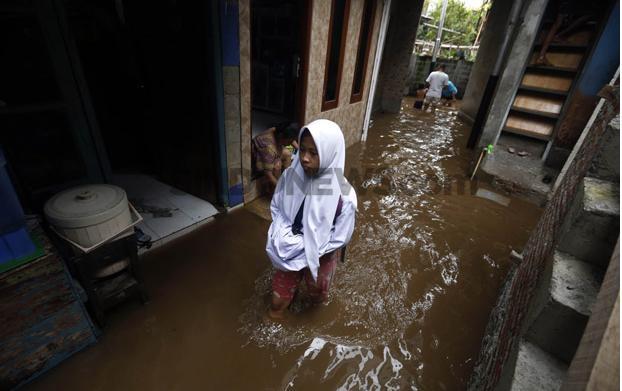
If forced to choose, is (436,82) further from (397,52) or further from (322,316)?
(322,316)

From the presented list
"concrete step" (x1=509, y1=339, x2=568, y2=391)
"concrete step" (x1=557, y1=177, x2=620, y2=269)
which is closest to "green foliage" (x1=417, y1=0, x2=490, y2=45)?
"concrete step" (x1=557, y1=177, x2=620, y2=269)

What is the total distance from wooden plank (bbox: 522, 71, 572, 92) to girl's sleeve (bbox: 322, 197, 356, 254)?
21.8ft

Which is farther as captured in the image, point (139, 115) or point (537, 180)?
point (537, 180)

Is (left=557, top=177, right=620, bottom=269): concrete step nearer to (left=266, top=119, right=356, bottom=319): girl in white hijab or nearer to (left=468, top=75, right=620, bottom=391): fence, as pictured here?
(left=468, top=75, right=620, bottom=391): fence

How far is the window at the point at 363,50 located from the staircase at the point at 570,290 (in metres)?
5.33

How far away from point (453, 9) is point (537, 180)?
20.5 m

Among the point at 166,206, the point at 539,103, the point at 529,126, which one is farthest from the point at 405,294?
the point at 539,103

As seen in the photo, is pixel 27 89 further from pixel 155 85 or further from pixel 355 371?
pixel 355 371

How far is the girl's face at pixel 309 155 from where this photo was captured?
204 cm

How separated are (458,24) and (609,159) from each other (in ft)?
78.3

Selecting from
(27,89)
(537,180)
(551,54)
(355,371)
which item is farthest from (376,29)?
(355,371)

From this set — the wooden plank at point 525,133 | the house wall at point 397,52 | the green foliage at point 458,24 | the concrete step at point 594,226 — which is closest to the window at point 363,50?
the wooden plank at point 525,133

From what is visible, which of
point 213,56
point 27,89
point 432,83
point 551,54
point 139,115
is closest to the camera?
point 27,89

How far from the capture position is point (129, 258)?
2.46m
